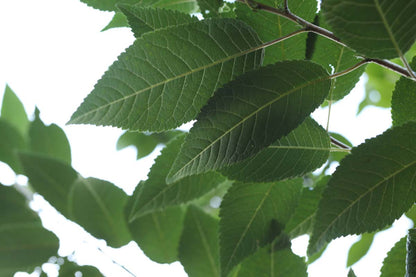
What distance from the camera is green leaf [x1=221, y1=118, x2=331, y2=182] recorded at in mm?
641

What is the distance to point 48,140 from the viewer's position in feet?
2.68

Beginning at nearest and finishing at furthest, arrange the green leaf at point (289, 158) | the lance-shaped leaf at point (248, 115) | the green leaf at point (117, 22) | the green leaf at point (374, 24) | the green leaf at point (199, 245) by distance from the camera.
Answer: the green leaf at point (374, 24) < the lance-shaped leaf at point (248, 115) < the green leaf at point (289, 158) < the green leaf at point (199, 245) < the green leaf at point (117, 22)

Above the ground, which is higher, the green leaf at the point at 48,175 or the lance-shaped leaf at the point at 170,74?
the lance-shaped leaf at the point at 170,74

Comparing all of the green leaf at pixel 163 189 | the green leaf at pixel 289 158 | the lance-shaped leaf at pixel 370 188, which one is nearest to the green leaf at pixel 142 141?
the green leaf at pixel 163 189

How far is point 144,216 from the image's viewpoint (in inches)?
30.7

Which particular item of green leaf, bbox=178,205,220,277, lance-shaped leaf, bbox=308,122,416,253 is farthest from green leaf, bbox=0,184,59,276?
lance-shaped leaf, bbox=308,122,416,253

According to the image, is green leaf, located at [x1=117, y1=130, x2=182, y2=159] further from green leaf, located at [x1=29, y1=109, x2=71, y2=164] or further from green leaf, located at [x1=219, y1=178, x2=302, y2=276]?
green leaf, located at [x1=219, y1=178, x2=302, y2=276]

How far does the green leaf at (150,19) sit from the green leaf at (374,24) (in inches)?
10.1

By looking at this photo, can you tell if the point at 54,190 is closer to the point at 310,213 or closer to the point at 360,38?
the point at 310,213

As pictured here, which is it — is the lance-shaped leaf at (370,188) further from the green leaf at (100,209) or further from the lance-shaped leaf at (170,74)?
the green leaf at (100,209)

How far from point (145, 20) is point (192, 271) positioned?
14.9 inches

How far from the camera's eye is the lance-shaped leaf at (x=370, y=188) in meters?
0.53

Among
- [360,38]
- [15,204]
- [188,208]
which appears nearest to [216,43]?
[360,38]

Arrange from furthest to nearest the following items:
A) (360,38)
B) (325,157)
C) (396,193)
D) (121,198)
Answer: (121,198), (325,157), (396,193), (360,38)
